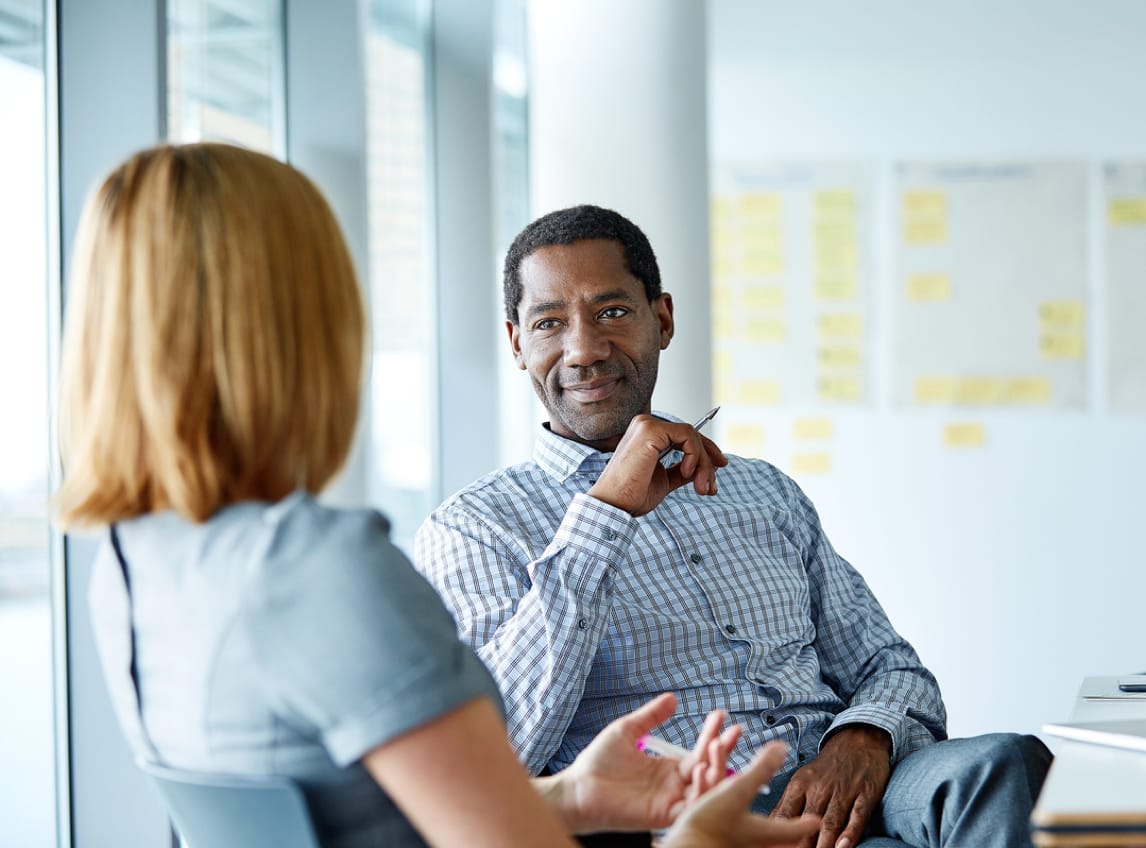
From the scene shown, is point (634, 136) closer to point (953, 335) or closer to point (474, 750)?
point (953, 335)

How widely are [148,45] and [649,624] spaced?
121 cm

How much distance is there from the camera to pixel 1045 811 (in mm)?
1018

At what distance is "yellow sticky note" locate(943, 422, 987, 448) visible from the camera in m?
4.02

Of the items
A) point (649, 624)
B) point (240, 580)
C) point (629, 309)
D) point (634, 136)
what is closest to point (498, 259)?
point (634, 136)

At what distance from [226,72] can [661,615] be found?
5.05ft

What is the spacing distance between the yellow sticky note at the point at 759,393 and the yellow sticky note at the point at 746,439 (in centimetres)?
8

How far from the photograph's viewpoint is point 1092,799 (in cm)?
106

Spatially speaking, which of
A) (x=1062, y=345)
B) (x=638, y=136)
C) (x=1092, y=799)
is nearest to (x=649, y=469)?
(x=1092, y=799)

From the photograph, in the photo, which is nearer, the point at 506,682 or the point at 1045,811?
the point at 1045,811

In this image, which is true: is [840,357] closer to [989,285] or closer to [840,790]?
[989,285]

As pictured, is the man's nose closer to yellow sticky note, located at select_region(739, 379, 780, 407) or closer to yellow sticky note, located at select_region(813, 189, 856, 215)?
yellow sticky note, located at select_region(739, 379, 780, 407)

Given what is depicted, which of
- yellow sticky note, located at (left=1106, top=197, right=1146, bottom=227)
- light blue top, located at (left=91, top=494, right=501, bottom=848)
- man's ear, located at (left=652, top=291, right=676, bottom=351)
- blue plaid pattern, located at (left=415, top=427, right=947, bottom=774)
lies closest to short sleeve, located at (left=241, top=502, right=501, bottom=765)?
light blue top, located at (left=91, top=494, right=501, bottom=848)

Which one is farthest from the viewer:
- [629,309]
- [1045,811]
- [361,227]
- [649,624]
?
[361,227]

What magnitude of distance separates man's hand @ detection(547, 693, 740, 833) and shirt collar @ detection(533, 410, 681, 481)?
0.78 meters
